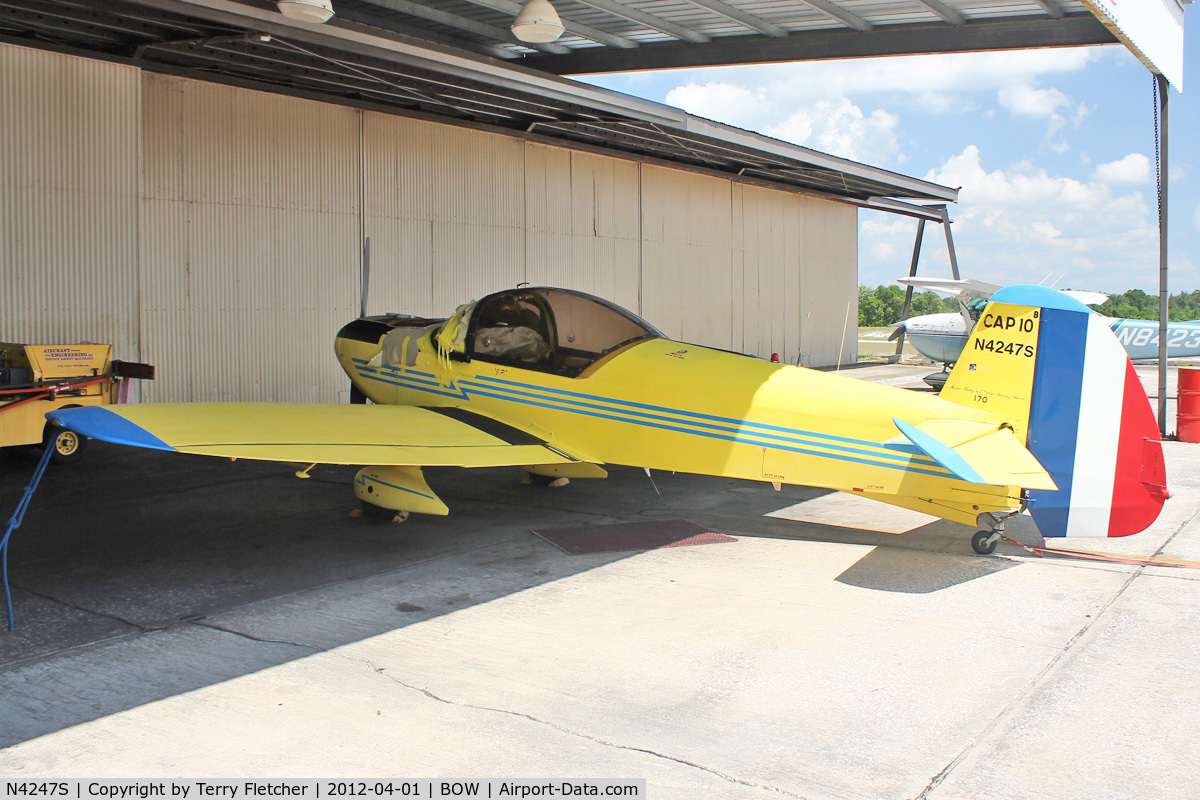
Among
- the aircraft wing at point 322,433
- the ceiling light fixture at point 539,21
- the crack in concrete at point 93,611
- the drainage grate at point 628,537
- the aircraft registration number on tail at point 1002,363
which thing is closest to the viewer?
the crack in concrete at point 93,611

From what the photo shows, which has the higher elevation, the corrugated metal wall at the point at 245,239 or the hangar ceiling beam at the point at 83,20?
the hangar ceiling beam at the point at 83,20

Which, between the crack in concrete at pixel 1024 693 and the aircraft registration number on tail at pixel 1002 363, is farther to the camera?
the aircraft registration number on tail at pixel 1002 363

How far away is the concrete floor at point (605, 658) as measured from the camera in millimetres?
3406

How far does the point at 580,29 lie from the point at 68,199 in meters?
6.87

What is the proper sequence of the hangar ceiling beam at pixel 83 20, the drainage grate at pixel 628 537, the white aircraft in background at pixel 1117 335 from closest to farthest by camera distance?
the drainage grate at pixel 628 537 < the hangar ceiling beam at pixel 83 20 < the white aircraft in background at pixel 1117 335

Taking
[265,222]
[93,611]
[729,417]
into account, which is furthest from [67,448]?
[729,417]

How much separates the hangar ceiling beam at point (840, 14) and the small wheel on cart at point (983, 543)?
7.23m

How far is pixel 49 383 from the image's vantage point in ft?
28.2

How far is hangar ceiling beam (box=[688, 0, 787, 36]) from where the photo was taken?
11.2 meters

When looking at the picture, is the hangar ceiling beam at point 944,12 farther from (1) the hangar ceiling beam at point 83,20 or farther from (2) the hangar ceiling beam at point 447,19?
(1) the hangar ceiling beam at point 83,20

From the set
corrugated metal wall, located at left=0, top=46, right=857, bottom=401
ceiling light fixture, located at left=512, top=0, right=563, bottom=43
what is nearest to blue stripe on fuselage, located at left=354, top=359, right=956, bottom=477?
ceiling light fixture, located at left=512, top=0, right=563, bottom=43

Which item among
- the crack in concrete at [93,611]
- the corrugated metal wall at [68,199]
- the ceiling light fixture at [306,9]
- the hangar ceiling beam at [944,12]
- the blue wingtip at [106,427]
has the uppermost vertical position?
the hangar ceiling beam at [944,12]

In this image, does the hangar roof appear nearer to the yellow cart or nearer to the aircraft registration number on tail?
the yellow cart

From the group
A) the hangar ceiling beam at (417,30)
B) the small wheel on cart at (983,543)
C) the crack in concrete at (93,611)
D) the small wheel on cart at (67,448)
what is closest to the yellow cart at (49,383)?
the small wheel on cart at (67,448)
